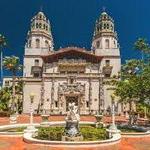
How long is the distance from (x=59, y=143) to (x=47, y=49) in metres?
51.6

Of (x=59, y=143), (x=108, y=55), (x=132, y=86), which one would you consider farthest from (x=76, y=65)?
(x=59, y=143)

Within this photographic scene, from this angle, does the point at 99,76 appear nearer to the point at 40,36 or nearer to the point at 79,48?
the point at 79,48

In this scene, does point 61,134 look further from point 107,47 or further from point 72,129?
point 107,47

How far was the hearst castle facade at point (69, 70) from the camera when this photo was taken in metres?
64.8

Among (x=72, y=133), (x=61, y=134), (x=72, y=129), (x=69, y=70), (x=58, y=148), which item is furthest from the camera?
(x=69, y=70)

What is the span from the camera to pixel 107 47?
72688mm

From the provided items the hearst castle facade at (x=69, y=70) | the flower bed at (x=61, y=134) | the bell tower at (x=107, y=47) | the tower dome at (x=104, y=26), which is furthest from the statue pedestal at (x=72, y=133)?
the tower dome at (x=104, y=26)

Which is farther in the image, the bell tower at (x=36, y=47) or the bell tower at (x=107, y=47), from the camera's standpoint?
the bell tower at (x=36, y=47)

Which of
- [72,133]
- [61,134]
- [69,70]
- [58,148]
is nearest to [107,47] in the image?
[69,70]

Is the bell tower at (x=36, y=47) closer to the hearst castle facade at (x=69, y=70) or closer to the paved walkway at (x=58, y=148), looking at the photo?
the hearst castle facade at (x=69, y=70)

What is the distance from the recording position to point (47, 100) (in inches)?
2571

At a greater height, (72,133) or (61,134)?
(72,133)

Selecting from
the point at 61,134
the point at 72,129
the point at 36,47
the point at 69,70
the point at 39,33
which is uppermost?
the point at 39,33

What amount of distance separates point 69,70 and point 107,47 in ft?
36.9
